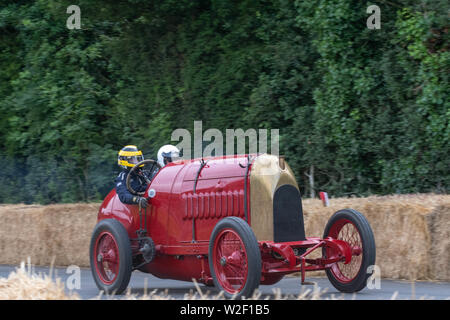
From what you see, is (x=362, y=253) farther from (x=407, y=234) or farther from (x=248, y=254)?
(x=407, y=234)

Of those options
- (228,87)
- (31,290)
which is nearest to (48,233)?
(228,87)

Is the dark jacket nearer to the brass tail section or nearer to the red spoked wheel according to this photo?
the red spoked wheel

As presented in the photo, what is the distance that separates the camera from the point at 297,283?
35.3ft

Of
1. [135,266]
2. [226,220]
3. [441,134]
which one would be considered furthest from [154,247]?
[441,134]

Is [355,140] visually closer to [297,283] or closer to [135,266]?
[297,283]

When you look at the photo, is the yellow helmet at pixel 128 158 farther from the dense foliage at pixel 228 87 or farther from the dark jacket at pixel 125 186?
the dense foliage at pixel 228 87

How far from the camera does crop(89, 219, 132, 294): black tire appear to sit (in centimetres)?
962

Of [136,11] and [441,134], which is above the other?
[136,11]

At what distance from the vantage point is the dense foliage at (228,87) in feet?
48.6

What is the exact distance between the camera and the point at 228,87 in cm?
1783

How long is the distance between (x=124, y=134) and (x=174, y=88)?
216cm

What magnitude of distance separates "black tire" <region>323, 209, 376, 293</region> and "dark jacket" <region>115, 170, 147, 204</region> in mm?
2698

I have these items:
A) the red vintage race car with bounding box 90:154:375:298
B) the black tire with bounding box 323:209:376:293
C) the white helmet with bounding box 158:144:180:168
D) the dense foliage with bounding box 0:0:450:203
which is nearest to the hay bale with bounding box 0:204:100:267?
the white helmet with bounding box 158:144:180:168

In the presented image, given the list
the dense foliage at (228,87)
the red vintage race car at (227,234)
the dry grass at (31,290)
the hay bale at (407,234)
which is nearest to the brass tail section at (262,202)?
the red vintage race car at (227,234)
